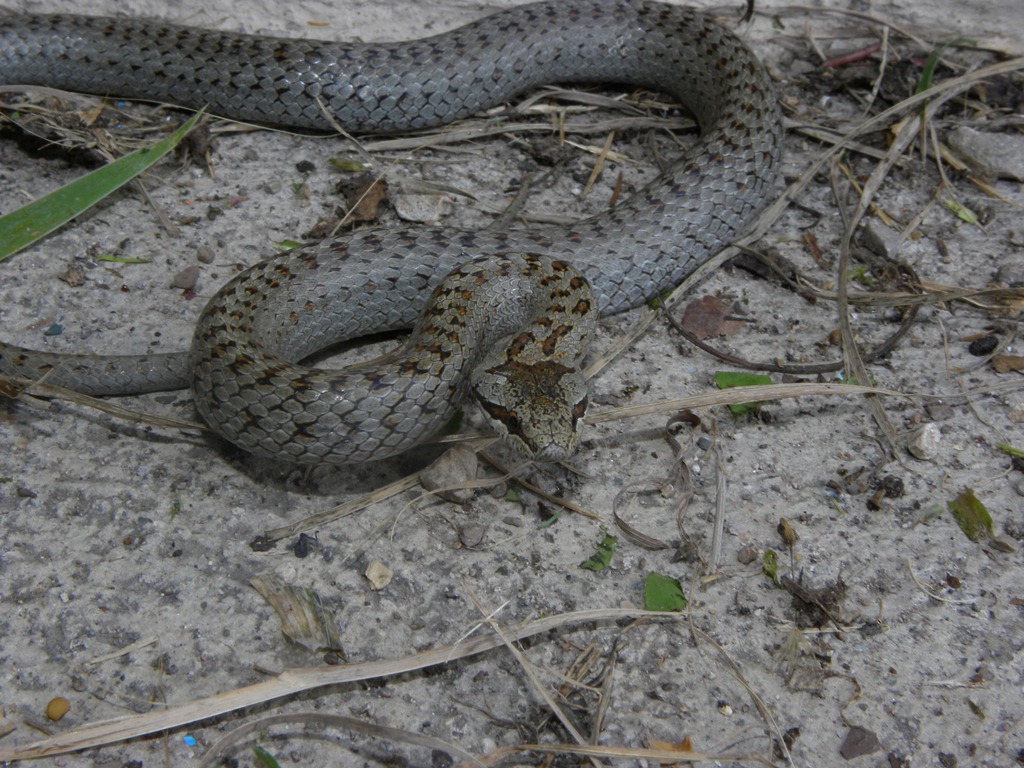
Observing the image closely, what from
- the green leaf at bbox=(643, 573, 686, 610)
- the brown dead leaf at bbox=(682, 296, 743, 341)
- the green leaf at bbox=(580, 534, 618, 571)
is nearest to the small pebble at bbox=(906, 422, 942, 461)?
the brown dead leaf at bbox=(682, 296, 743, 341)

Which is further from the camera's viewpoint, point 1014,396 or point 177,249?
point 177,249

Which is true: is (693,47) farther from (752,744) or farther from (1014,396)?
(752,744)

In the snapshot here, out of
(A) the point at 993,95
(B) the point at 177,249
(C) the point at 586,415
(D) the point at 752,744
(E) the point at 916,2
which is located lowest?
(D) the point at 752,744

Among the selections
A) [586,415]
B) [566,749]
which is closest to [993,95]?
[586,415]

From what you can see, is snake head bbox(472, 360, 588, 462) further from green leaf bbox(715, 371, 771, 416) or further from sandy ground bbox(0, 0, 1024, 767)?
green leaf bbox(715, 371, 771, 416)

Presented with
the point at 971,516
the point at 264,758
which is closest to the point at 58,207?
the point at 264,758

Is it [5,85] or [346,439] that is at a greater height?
[5,85]
